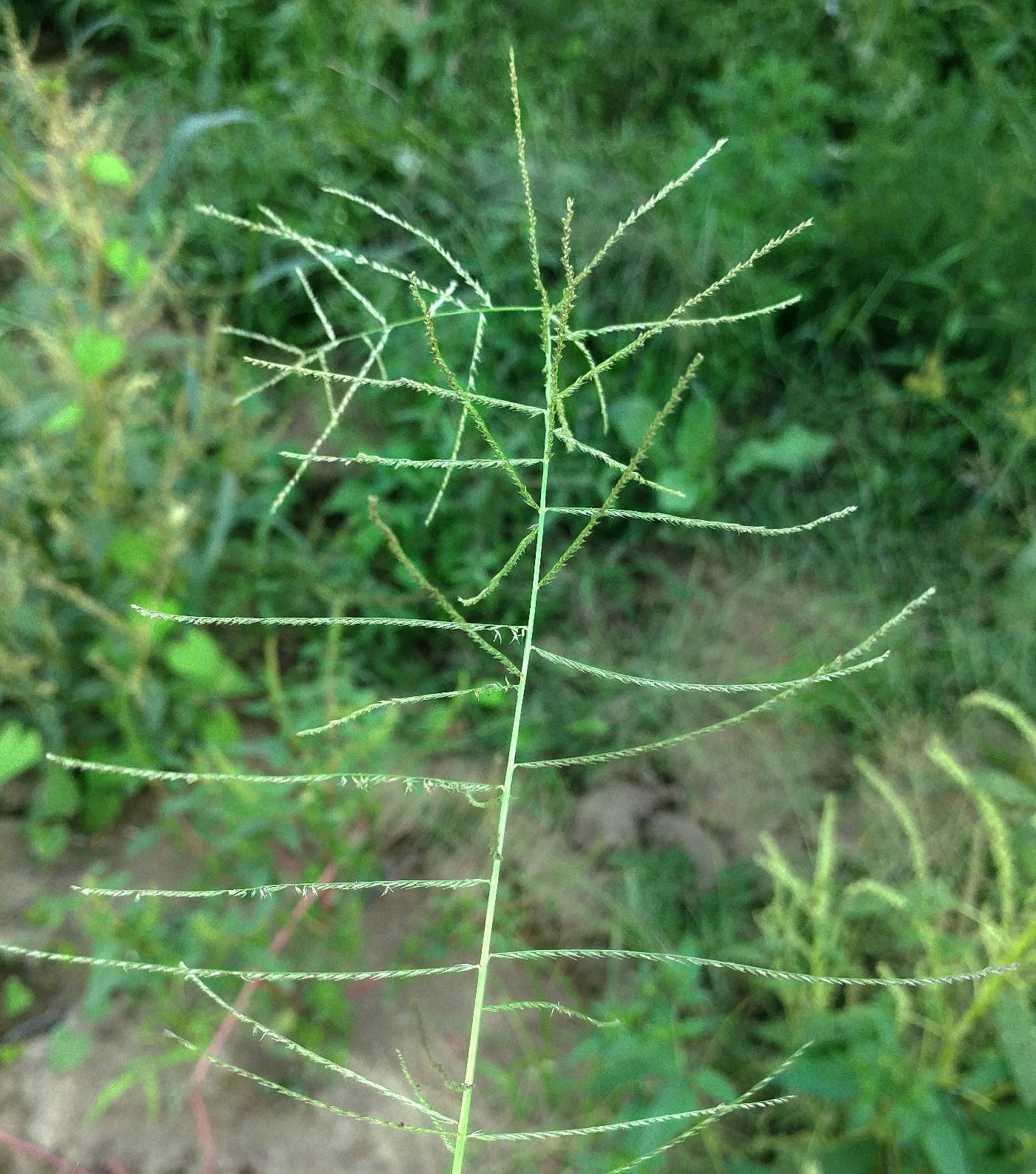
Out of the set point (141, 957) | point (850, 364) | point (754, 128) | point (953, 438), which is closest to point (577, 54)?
point (754, 128)

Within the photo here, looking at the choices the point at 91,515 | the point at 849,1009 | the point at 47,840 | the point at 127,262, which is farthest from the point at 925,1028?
the point at 127,262

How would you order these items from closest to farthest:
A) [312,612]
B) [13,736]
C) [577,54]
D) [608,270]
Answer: [13,736]
[312,612]
[608,270]
[577,54]

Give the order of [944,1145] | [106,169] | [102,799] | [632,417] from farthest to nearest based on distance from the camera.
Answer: [632,417], [102,799], [106,169], [944,1145]

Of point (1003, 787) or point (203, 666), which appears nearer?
point (1003, 787)

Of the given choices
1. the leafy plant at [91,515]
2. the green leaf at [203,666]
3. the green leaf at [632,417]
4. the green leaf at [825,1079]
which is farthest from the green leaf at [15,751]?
the green leaf at [632,417]

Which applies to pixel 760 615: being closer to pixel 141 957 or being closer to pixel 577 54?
pixel 141 957

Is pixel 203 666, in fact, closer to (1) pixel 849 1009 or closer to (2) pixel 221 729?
(2) pixel 221 729

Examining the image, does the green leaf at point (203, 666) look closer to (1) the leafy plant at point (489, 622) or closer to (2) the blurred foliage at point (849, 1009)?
(1) the leafy plant at point (489, 622)

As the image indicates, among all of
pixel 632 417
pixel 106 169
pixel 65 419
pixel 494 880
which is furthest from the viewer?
pixel 632 417
